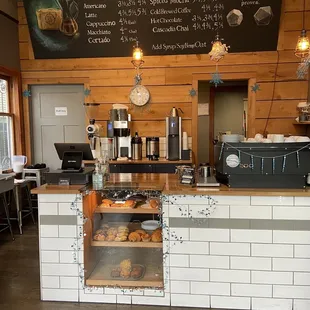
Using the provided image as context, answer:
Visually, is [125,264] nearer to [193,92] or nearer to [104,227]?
[104,227]

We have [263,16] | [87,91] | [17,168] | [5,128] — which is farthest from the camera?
[87,91]

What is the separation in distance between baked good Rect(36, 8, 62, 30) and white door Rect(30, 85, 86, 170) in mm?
882

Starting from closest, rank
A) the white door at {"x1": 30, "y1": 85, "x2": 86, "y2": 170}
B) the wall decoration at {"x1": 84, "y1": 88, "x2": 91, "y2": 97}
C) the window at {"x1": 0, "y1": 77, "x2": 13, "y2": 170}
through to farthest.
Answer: the window at {"x1": 0, "y1": 77, "x2": 13, "y2": 170} < the wall decoration at {"x1": 84, "y1": 88, "x2": 91, "y2": 97} < the white door at {"x1": 30, "y1": 85, "x2": 86, "y2": 170}

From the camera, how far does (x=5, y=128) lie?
4.94 m

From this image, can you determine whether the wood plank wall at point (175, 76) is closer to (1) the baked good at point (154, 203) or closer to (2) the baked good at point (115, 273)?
Answer: (1) the baked good at point (154, 203)

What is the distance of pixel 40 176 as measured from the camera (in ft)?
15.8

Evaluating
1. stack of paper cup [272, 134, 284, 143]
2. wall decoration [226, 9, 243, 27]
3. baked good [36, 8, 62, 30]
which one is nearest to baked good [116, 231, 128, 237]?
stack of paper cup [272, 134, 284, 143]

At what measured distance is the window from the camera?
191 inches

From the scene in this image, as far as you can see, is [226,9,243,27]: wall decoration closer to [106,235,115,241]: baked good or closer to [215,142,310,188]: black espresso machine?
[215,142,310,188]: black espresso machine

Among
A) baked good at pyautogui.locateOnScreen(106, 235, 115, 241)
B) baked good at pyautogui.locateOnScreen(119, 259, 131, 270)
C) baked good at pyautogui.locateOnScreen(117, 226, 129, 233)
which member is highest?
baked good at pyautogui.locateOnScreen(117, 226, 129, 233)

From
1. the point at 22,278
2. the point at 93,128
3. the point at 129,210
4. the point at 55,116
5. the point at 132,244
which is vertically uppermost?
the point at 55,116

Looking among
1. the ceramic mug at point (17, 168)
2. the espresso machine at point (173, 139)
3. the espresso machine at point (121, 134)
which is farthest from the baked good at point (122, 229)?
the ceramic mug at point (17, 168)

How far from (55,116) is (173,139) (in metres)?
2.00

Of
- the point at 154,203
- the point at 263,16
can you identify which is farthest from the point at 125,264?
the point at 263,16
